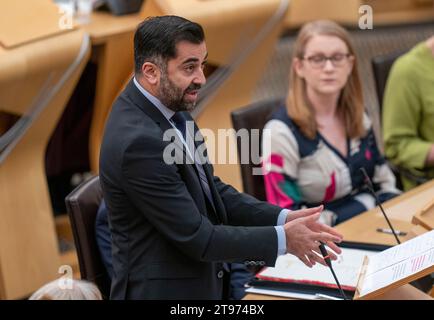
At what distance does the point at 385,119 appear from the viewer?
297 cm

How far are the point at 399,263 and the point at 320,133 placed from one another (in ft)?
3.19

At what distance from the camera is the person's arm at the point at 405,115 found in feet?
9.50

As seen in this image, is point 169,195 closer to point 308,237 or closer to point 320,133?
point 308,237

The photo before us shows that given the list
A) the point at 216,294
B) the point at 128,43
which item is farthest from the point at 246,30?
the point at 216,294

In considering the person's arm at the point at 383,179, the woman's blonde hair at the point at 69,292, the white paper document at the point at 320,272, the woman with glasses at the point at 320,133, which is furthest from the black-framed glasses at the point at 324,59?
the woman's blonde hair at the point at 69,292

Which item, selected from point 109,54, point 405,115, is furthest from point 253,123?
point 109,54

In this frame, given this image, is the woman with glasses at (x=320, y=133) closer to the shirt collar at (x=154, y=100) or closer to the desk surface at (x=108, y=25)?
the desk surface at (x=108, y=25)

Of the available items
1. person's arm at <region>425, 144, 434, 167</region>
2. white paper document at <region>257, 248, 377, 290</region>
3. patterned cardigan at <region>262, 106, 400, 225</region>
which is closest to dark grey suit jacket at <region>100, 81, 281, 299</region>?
white paper document at <region>257, 248, 377, 290</region>

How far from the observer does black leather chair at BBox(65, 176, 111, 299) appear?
6.61 feet

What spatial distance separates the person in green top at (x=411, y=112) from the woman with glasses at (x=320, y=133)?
32cm

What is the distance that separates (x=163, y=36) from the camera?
1454 mm

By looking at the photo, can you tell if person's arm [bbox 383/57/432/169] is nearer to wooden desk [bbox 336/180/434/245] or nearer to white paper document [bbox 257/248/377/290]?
wooden desk [bbox 336/180/434/245]

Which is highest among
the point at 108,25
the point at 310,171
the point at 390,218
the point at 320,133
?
the point at 108,25
